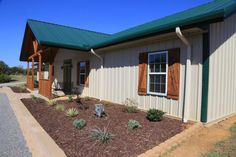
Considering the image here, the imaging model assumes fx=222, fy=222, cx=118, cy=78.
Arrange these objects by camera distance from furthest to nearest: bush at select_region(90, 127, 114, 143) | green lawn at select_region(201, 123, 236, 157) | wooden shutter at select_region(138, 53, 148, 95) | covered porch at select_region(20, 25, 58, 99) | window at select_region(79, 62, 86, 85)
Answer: window at select_region(79, 62, 86, 85), covered porch at select_region(20, 25, 58, 99), wooden shutter at select_region(138, 53, 148, 95), bush at select_region(90, 127, 114, 143), green lawn at select_region(201, 123, 236, 157)

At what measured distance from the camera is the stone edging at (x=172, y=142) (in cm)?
454

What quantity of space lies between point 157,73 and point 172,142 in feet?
10.8

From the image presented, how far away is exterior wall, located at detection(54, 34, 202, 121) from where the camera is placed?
6.62 m

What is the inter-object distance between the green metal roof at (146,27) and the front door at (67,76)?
2613 mm

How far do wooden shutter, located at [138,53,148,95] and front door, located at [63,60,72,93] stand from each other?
8429 millimetres

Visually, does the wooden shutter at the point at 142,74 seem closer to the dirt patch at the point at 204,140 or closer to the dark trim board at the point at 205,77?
the dark trim board at the point at 205,77

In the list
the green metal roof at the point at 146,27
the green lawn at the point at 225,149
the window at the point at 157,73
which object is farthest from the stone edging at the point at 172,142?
the green metal roof at the point at 146,27

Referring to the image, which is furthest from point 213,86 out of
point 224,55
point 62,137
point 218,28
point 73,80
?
point 73,80

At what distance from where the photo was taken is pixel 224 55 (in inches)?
288

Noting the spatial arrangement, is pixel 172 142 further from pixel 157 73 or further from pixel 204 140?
pixel 157 73

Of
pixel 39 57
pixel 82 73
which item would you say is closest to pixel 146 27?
pixel 82 73

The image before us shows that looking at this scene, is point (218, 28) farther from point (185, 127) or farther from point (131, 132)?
point (131, 132)

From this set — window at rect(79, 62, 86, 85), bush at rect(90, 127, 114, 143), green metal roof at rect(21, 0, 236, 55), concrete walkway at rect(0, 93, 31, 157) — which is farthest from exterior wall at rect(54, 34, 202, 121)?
concrete walkway at rect(0, 93, 31, 157)

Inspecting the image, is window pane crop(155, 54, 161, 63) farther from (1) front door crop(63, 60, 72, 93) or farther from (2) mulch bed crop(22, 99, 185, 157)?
(1) front door crop(63, 60, 72, 93)
